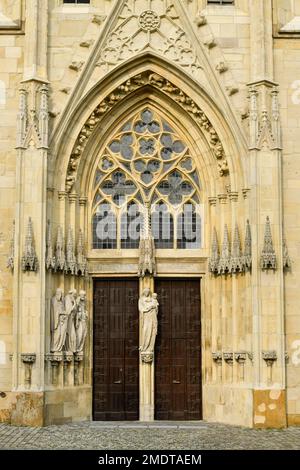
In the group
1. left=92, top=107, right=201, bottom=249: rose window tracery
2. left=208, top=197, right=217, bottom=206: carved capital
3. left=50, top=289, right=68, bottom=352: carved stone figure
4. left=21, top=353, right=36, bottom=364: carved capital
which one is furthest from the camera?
left=92, top=107, right=201, bottom=249: rose window tracery

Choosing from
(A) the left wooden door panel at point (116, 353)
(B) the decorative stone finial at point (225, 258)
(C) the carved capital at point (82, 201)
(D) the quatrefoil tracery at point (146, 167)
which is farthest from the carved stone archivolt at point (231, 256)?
(C) the carved capital at point (82, 201)

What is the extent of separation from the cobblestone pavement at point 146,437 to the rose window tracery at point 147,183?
14.0 feet

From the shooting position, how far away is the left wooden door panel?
19.4m

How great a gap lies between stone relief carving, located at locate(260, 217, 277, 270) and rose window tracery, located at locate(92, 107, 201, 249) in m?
2.22

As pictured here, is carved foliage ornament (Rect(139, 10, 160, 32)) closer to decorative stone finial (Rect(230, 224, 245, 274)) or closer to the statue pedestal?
decorative stone finial (Rect(230, 224, 245, 274))

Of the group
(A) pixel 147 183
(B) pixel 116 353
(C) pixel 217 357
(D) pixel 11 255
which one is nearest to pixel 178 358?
(C) pixel 217 357

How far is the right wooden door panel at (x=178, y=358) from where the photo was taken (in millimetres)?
19406

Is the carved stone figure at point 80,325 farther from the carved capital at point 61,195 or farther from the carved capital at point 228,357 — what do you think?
the carved capital at point 228,357

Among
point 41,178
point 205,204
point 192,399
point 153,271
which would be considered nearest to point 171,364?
point 192,399

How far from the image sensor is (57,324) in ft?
60.6

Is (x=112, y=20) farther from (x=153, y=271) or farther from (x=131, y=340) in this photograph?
(x=131, y=340)

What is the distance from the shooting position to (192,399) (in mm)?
19438

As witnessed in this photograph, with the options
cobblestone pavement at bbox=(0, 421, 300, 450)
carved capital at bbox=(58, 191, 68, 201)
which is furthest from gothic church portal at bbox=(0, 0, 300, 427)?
cobblestone pavement at bbox=(0, 421, 300, 450)

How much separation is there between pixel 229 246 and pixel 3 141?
551 centimetres
